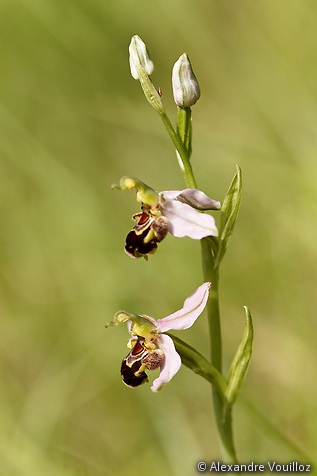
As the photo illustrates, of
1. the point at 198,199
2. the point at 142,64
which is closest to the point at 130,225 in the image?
the point at 142,64

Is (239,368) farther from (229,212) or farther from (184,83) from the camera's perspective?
(184,83)

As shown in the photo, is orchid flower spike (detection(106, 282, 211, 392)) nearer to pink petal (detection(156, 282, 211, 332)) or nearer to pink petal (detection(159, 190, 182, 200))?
pink petal (detection(156, 282, 211, 332))

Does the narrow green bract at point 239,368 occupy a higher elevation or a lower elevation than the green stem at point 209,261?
lower

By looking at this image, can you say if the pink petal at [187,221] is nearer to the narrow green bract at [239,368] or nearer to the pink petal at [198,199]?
the pink petal at [198,199]

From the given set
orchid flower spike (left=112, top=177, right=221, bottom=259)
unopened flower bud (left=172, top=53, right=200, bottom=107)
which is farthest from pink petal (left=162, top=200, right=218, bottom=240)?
unopened flower bud (left=172, top=53, right=200, bottom=107)

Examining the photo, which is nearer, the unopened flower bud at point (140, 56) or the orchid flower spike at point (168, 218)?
the orchid flower spike at point (168, 218)

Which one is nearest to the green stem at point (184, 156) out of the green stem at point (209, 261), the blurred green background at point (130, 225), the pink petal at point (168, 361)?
the green stem at point (209, 261)

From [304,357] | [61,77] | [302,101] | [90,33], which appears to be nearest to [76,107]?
[61,77]

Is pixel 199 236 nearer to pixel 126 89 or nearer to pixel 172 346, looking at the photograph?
pixel 172 346

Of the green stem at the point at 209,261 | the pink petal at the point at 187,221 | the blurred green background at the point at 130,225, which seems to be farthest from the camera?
the blurred green background at the point at 130,225
